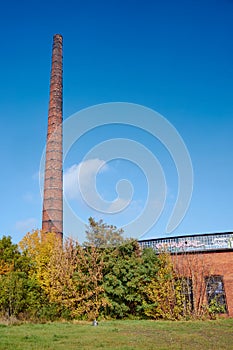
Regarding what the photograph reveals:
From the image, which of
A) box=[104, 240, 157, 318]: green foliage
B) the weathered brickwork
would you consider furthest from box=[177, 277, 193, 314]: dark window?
box=[104, 240, 157, 318]: green foliage

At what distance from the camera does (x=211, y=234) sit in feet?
59.7

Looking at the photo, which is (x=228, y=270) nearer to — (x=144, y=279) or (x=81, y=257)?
(x=144, y=279)

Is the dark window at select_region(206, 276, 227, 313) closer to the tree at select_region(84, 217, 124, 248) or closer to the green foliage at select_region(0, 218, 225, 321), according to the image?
the green foliage at select_region(0, 218, 225, 321)

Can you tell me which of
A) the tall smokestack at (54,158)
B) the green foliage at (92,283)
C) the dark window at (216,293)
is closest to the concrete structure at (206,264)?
the dark window at (216,293)

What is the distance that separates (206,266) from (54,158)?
513 inches

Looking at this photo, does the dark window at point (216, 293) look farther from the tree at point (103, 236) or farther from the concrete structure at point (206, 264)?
the tree at point (103, 236)

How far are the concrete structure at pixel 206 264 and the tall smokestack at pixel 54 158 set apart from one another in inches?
307

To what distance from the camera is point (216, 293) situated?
55.7 ft

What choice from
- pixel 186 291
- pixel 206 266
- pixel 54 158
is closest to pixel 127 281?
pixel 186 291

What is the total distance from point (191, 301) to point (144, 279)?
2.53 m

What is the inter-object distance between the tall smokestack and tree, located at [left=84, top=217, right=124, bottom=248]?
13.5ft

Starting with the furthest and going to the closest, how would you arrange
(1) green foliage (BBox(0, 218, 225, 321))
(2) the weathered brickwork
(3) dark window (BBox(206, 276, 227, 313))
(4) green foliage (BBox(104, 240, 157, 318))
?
(2) the weathered brickwork < (4) green foliage (BBox(104, 240, 157, 318)) < (3) dark window (BBox(206, 276, 227, 313)) < (1) green foliage (BBox(0, 218, 225, 321))

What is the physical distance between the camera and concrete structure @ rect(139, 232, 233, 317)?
16734 millimetres

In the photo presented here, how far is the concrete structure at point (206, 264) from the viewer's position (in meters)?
16.7
